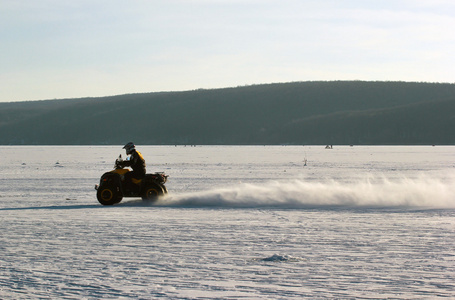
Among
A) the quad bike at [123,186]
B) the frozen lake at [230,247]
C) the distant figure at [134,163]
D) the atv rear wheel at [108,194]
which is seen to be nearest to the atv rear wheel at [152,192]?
the quad bike at [123,186]

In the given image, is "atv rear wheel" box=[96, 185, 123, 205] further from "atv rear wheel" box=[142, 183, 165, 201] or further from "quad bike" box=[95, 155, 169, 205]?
"atv rear wheel" box=[142, 183, 165, 201]

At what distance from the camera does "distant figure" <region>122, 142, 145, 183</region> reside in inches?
762

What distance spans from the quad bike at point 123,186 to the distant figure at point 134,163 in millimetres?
113

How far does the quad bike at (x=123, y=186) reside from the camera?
64.7 feet

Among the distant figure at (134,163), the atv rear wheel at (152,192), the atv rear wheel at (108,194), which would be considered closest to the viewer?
the distant figure at (134,163)

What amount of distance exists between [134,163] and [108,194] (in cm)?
124

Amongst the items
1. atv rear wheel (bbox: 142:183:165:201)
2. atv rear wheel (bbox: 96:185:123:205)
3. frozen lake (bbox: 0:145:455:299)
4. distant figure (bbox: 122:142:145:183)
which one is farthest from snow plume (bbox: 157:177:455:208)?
atv rear wheel (bbox: 96:185:123:205)

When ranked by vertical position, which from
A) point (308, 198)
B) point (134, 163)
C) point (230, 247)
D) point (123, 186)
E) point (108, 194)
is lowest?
point (230, 247)

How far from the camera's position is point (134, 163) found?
63.7 feet

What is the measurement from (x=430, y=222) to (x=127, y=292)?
900 centimetres

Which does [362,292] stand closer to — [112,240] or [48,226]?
[112,240]

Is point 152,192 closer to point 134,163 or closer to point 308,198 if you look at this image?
point 134,163

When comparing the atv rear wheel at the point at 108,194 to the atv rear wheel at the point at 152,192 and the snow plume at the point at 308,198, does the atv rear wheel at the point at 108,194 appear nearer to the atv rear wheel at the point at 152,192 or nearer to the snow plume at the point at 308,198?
the atv rear wheel at the point at 152,192

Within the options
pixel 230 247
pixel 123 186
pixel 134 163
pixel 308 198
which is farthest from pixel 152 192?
pixel 230 247
